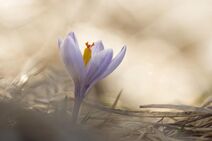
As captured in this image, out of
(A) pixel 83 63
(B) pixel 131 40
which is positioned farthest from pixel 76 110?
(B) pixel 131 40

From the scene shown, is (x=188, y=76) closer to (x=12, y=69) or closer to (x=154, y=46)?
(x=154, y=46)

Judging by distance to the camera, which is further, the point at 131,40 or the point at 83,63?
the point at 131,40

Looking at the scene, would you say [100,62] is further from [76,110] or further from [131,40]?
[131,40]

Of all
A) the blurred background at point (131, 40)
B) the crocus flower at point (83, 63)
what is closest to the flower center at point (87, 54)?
the crocus flower at point (83, 63)

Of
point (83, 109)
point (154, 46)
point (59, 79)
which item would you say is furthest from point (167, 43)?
point (83, 109)

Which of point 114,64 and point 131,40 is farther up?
point 131,40

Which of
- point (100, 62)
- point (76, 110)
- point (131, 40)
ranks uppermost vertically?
point (131, 40)

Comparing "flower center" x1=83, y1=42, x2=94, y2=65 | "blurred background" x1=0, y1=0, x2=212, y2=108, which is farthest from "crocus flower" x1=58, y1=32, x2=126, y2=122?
"blurred background" x1=0, y1=0, x2=212, y2=108

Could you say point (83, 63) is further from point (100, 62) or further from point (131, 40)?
point (131, 40)
